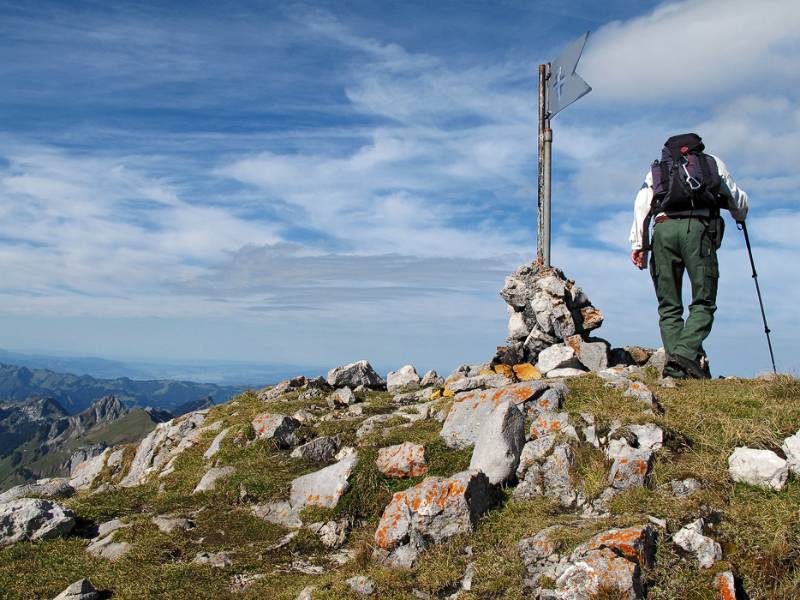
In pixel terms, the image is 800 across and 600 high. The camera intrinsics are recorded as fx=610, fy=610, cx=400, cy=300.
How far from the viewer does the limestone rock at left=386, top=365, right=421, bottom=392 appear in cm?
2118

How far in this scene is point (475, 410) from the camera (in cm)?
1258

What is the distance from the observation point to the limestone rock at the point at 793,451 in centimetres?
916

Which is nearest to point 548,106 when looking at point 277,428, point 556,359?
point 556,359

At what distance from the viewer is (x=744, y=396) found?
11.8m

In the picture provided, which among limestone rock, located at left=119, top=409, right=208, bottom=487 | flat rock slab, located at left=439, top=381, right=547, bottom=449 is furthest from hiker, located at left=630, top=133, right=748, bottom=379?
limestone rock, located at left=119, top=409, right=208, bottom=487

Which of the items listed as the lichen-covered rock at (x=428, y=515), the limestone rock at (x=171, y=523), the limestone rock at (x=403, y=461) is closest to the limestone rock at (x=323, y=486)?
the limestone rock at (x=403, y=461)

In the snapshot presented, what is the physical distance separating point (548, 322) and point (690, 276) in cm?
603

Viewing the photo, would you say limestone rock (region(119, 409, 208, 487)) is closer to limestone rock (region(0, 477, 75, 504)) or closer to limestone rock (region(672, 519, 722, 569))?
limestone rock (region(0, 477, 75, 504))

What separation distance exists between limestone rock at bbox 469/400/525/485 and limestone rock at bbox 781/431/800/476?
13.4 ft

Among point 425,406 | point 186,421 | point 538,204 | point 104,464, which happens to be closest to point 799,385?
point 425,406

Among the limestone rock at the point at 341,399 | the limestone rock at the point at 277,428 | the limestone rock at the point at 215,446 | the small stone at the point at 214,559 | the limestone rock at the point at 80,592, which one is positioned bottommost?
the limestone rock at the point at 80,592

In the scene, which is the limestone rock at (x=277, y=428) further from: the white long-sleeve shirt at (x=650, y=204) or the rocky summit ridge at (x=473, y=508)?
the white long-sleeve shirt at (x=650, y=204)

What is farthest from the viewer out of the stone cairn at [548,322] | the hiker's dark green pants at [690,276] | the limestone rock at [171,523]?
the stone cairn at [548,322]

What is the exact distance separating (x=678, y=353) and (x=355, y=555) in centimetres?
932
